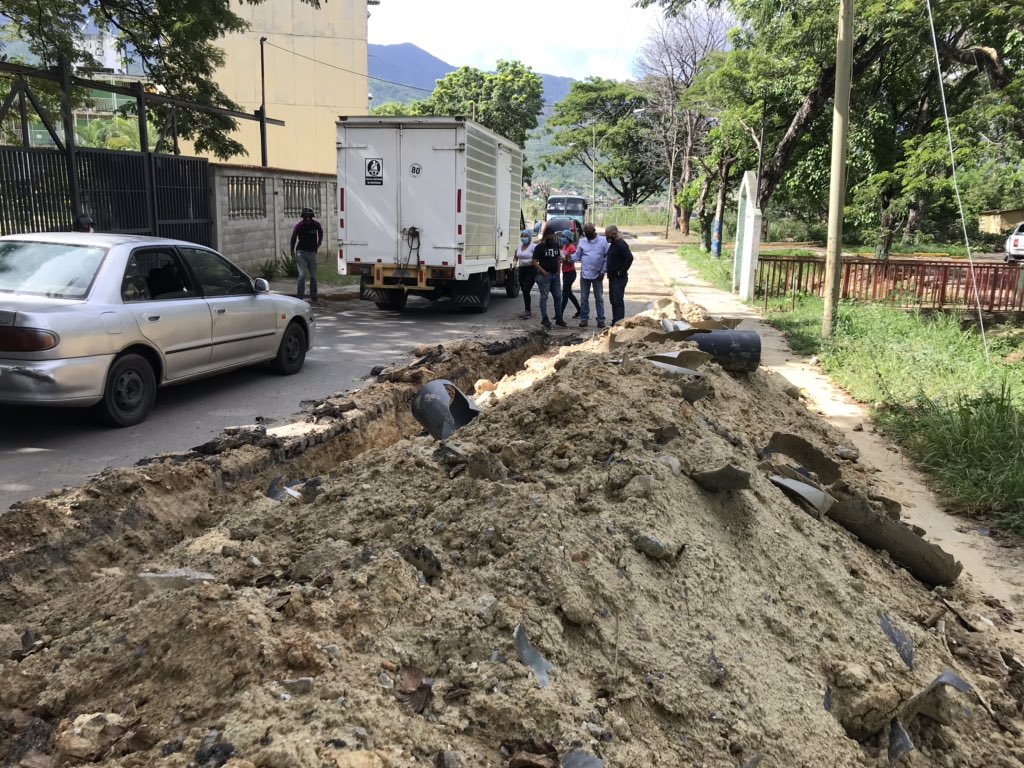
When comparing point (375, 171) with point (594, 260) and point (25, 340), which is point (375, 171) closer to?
point (594, 260)

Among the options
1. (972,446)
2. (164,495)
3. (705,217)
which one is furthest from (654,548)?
(705,217)

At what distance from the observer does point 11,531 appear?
14.0 feet

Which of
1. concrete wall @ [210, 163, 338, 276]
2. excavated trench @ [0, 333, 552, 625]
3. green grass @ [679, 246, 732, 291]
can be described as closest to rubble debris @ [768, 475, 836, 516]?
excavated trench @ [0, 333, 552, 625]

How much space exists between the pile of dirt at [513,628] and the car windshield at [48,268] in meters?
2.63

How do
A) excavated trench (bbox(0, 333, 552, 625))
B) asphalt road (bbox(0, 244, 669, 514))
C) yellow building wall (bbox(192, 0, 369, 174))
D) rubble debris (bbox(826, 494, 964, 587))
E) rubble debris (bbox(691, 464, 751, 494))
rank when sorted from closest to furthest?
rubble debris (bbox(691, 464, 751, 494)) → excavated trench (bbox(0, 333, 552, 625)) → rubble debris (bbox(826, 494, 964, 587)) → asphalt road (bbox(0, 244, 669, 514)) → yellow building wall (bbox(192, 0, 369, 174))

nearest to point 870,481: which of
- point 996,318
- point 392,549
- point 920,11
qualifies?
point 392,549

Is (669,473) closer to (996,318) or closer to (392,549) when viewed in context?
(392,549)

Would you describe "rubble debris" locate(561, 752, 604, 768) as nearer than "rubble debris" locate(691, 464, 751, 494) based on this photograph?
Yes

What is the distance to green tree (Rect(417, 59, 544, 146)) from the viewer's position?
183 feet

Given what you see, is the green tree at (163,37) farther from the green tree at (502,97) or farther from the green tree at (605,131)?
the green tree at (605,131)

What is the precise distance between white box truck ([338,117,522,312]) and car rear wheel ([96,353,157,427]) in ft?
23.2

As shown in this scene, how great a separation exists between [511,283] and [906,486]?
12.4m

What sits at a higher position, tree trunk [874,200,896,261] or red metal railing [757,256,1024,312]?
tree trunk [874,200,896,261]

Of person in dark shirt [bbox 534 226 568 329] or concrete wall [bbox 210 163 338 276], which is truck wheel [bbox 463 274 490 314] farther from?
concrete wall [bbox 210 163 338 276]
